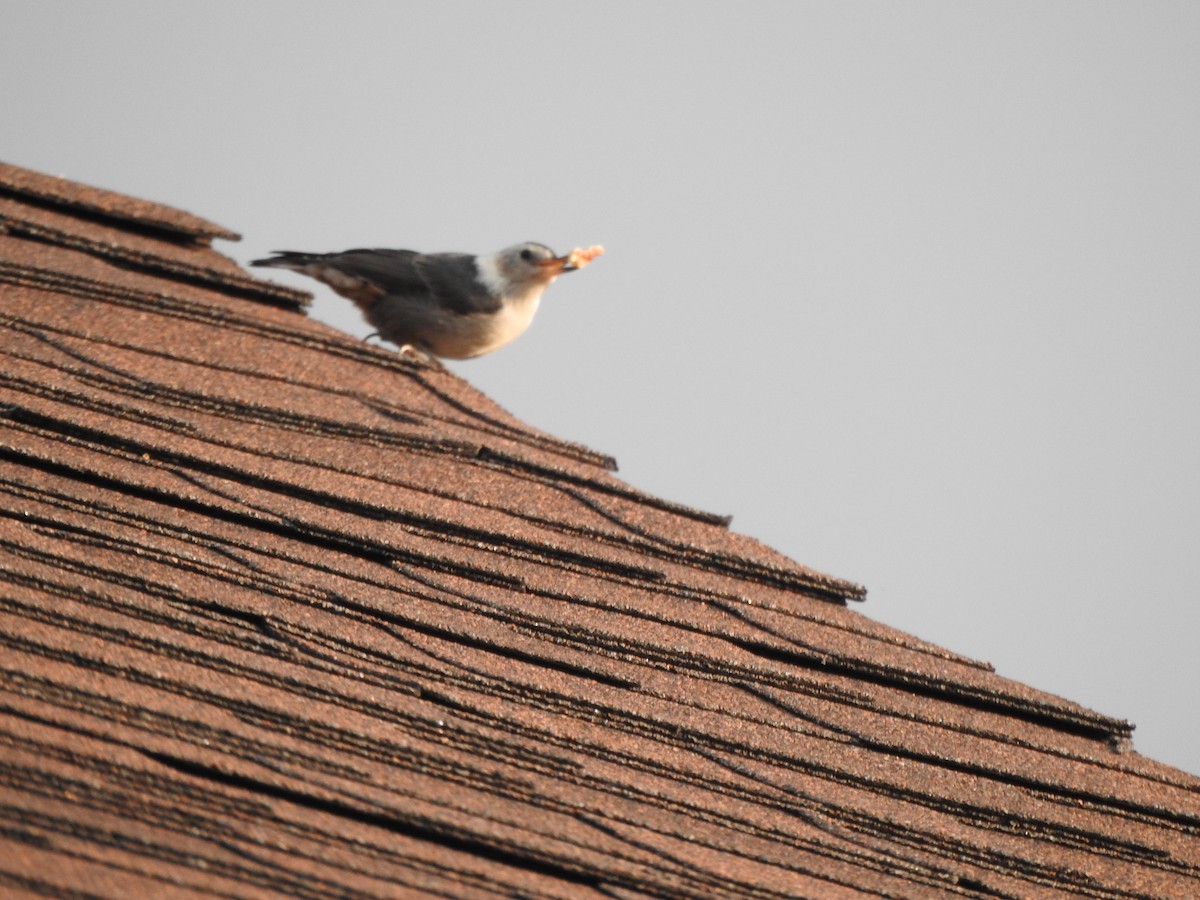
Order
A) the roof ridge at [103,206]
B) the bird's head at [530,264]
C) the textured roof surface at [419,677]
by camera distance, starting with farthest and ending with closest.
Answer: the bird's head at [530,264]
the roof ridge at [103,206]
the textured roof surface at [419,677]

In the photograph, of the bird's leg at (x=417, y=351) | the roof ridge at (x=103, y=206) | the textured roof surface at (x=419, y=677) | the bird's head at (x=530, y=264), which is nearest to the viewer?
the textured roof surface at (x=419, y=677)

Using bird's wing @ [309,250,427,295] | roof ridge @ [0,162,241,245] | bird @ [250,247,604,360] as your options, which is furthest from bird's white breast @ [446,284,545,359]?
roof ridge @ [0,162,241,245]

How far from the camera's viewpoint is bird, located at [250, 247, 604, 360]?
23.5 ft

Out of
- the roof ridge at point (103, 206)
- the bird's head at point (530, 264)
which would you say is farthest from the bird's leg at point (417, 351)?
the roof ridge at point (103, 206)

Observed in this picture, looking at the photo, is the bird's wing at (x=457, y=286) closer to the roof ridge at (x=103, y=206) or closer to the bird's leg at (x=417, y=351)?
the bird's leg at (x=417, y=351)

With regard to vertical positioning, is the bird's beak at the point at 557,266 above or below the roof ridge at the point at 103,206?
above

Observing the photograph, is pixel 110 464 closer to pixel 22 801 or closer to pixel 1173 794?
pixel 22 801

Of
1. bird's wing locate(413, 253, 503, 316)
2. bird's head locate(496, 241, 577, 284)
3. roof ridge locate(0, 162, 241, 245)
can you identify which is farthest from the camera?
bird's head locate(496, 241, 577, 284)

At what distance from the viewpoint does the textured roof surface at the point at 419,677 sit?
110 inches

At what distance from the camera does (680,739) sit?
3703 mm

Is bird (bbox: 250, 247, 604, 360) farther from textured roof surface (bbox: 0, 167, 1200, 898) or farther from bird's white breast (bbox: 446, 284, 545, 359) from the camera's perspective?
→ textured roof surface (bbox: 0, 167, 1200, 898)

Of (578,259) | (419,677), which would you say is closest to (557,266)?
(578,259)

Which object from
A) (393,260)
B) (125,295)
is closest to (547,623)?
(125,295)

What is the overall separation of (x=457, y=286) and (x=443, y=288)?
59 mm
